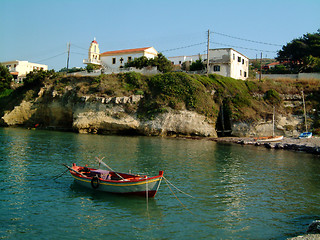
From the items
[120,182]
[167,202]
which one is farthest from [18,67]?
[167,202]

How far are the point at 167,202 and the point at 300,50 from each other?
7339cm

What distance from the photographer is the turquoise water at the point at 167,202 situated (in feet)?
44.2

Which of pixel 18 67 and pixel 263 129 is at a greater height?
pixel 18 67

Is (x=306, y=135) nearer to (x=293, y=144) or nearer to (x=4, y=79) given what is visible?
(x=293, y=144)

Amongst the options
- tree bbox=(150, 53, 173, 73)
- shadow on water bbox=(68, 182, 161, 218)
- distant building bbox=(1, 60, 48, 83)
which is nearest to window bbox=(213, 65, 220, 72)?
tree bbox=(150, 53, 173, 73)

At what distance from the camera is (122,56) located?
75375 mm

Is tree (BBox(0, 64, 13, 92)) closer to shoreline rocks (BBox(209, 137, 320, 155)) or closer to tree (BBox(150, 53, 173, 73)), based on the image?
tree (BBox(150, 53, 173, 73))

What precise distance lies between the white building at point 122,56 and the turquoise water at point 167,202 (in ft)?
155

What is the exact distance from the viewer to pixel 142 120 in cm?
5356

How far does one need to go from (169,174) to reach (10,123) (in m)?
51.1

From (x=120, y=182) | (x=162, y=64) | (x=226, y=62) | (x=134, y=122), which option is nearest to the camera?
(x=120, y=182)

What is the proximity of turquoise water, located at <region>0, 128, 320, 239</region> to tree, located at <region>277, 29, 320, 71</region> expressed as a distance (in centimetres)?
5257

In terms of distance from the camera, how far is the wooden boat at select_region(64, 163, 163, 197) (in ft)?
55.9

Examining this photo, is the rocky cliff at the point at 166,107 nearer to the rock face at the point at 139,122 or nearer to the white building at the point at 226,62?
the rock face at the point at 139,122
